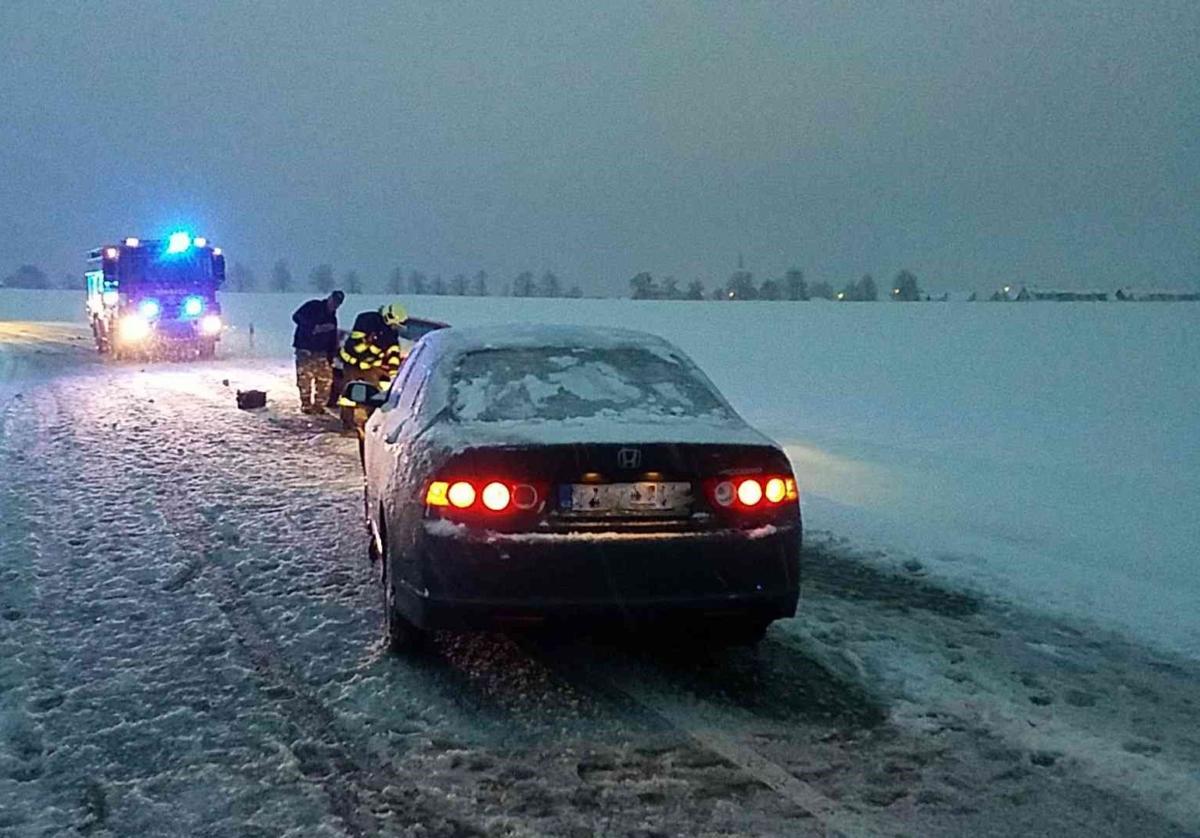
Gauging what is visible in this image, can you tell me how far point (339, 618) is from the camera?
600cm

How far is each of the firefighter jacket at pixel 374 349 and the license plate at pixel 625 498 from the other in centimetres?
939

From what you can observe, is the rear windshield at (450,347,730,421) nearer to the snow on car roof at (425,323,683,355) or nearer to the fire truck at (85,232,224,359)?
the snow on car roof at (425,323,683,355)

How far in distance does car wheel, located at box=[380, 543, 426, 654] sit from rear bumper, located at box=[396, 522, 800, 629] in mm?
495

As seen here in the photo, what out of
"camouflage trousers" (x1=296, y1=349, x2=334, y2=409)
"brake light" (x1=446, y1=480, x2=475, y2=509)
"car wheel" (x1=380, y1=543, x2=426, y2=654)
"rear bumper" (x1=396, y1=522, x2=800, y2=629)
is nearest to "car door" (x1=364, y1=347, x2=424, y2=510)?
"car wheel" (x1=380, y1=543, x2=426, y2=654)

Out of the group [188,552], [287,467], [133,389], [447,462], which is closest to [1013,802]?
[447,462]

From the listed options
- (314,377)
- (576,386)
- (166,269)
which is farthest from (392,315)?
(166,269)

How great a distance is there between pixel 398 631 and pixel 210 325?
22.3 metres

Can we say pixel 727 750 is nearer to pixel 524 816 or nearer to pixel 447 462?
pixel 524 816

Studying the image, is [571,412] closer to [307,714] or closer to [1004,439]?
[307,714]

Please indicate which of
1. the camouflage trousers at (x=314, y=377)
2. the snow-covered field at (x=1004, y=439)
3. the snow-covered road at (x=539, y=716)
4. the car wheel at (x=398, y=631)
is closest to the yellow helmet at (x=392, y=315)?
the camouflage trousers at (x=314, y=377)

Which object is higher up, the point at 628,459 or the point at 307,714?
the point at 628,459

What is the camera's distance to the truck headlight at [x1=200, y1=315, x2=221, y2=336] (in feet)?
84.9

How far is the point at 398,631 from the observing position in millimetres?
5297

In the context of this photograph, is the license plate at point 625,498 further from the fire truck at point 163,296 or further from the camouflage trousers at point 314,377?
the fire truck at point 163,296
